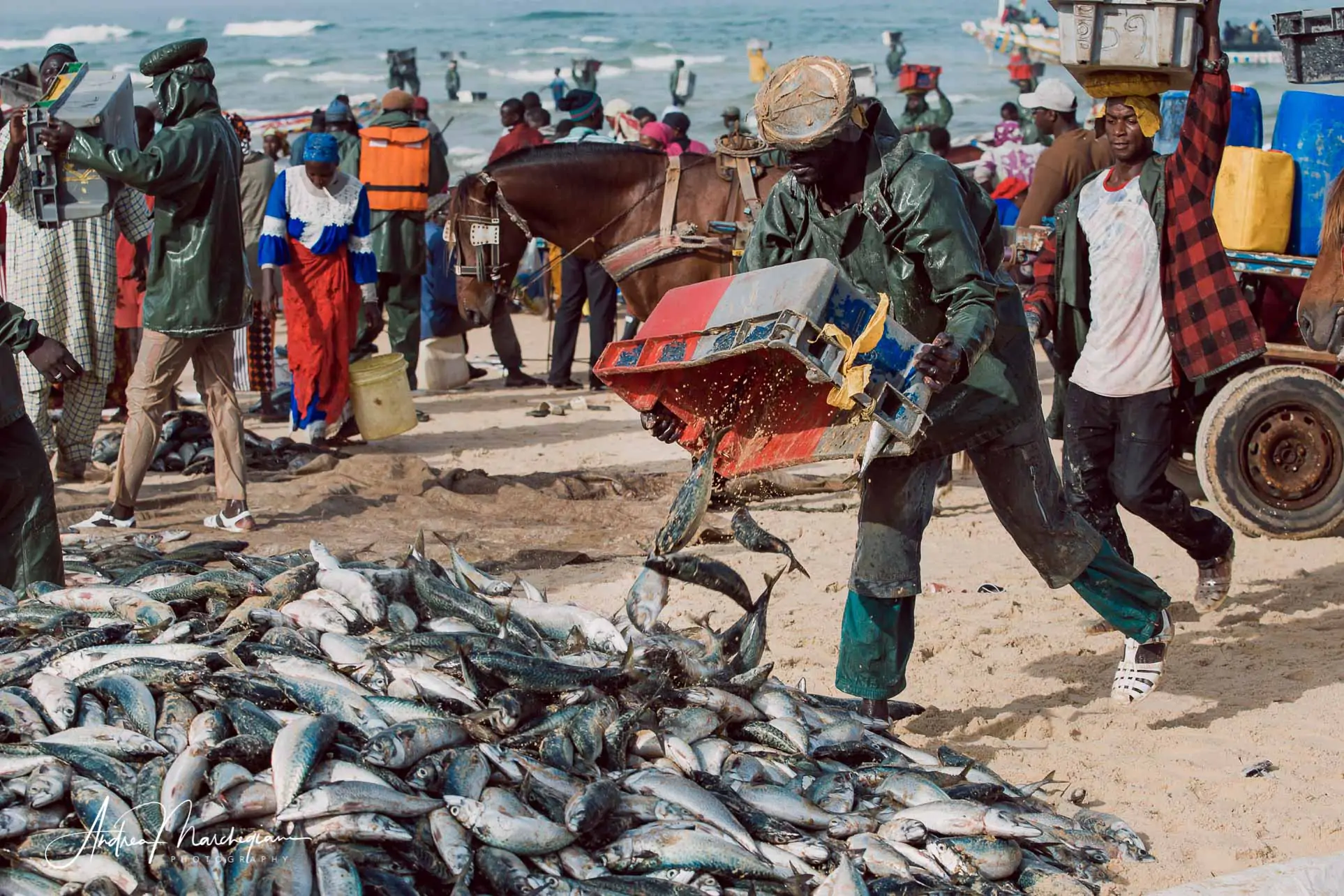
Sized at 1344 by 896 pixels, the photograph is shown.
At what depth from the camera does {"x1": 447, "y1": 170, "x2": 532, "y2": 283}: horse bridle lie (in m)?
9.16

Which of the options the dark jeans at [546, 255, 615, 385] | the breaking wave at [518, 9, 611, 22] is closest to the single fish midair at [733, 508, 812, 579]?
the dark jeans at [546, 255, 615, 385]

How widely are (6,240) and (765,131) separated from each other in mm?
6475

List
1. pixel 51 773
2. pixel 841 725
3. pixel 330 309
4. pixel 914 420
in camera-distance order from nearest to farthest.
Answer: pixel 51 773, pixel 914 420, pixel 841 725, pixel 330 309

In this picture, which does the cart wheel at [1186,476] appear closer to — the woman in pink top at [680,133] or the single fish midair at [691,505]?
the single fish midair at [691,505]

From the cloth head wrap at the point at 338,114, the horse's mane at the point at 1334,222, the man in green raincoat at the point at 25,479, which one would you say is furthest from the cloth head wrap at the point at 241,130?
the horse's mane at the point at 1334,222

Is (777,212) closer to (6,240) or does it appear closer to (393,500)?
(393,500)

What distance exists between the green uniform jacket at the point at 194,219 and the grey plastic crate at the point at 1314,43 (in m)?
5.17

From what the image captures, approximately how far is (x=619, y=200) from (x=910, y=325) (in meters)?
4.58

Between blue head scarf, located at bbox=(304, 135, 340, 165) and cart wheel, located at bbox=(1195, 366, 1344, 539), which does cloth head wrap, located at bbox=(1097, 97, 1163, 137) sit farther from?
blue head scarf, located at bbox=(304, 135, 340, 165)

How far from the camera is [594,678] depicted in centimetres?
444

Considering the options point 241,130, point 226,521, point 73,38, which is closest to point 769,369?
point 226,521

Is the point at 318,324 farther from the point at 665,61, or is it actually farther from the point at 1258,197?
the point at 665,61

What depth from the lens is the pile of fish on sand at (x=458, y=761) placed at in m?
3.63

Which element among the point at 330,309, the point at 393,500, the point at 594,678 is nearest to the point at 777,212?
the point at 594,678
